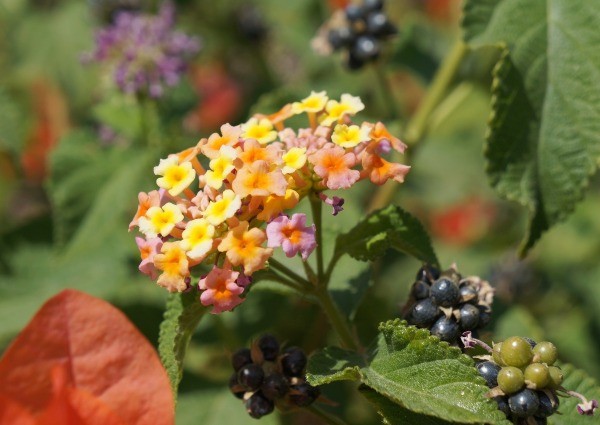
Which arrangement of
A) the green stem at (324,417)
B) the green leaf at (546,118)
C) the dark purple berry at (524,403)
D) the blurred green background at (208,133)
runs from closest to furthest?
the dark purple berry at (524,403) < the green stem at (324,417) < the green leaf at (546,118) < the blurred green background at (208,133)

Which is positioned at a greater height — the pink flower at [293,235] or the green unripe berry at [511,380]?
the pink flower at [293,235]

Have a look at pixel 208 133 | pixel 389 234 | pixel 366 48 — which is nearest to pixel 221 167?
pixel 389 234

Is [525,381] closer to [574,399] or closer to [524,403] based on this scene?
[524,403]

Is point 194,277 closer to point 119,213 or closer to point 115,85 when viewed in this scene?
point 119,213

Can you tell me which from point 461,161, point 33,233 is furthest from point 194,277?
point 461,161

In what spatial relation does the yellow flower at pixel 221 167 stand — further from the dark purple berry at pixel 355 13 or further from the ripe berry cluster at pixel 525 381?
the dark purple berry at pixel 355 13

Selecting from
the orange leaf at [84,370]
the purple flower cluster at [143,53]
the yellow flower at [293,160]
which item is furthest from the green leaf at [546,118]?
the purple flower cluster at [143,53]
